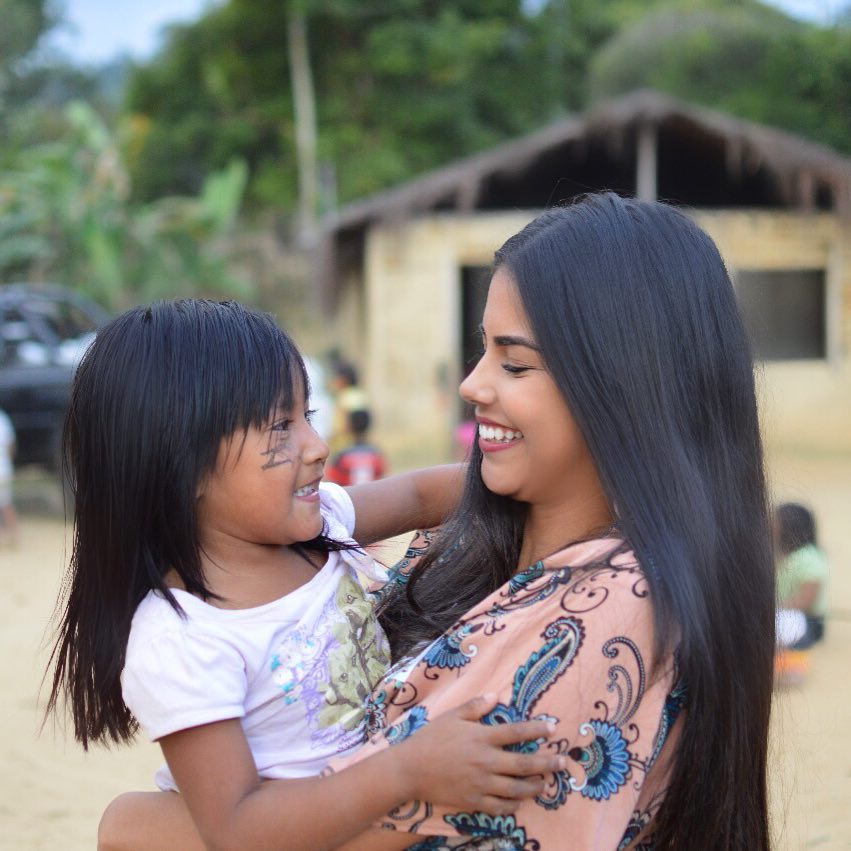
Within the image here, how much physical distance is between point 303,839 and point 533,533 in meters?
0.60

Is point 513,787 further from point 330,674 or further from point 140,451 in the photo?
point 140,451

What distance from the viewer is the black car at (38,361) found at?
9.24 m

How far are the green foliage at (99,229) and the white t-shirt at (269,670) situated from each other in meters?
15.1

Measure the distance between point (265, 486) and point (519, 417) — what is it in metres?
0.38

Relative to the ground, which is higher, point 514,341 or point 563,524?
point 514,341

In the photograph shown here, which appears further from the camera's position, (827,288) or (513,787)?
(827,288)

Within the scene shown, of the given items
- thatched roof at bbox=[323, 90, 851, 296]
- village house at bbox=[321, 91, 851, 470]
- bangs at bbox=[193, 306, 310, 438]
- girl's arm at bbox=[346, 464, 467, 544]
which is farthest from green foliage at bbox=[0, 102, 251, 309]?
bangs at bbox=[193, 306, 310, 438]

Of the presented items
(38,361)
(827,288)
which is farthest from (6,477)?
(827,288)

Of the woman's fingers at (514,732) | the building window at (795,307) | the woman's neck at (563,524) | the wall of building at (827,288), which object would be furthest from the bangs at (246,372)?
the building window at (795,307)

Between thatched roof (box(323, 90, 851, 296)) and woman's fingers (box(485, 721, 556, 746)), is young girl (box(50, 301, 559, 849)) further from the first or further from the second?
thatched roof (box(323, 90, 851, 296))

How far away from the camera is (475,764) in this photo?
1.34 meters

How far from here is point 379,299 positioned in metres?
12.9

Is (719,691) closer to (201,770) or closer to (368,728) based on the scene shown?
(368,728)

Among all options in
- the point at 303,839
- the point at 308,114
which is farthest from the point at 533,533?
the point at 308,114
